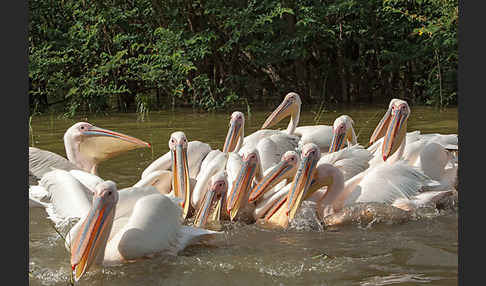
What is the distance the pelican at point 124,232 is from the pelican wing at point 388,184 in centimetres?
105

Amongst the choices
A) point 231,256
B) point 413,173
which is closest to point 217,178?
point 231,256

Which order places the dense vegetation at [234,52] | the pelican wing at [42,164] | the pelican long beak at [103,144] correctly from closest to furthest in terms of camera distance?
1. the pelican wing at [42,164]
2. the pelican long beak at [103,144]
3. the dense vegetation at [234,52]

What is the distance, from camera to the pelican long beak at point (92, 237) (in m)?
2.95

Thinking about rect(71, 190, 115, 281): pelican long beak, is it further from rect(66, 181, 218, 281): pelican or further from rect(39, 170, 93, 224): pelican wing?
rect(39, 170, 93, 224): pelican wing

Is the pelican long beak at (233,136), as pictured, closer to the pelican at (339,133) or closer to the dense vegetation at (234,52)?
the pelican at (339,133)

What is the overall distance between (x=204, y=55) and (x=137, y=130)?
328 centimetres

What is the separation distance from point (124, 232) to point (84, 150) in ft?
5.85

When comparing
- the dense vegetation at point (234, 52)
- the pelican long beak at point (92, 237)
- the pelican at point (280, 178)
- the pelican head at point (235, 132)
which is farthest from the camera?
the dense vegetation at point (234, 52)

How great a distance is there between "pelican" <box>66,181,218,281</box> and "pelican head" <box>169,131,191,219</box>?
0.51 metres

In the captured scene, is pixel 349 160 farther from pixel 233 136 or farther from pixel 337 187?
pixel 233 136

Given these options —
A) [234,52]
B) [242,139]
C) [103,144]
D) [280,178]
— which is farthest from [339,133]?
[234,52]

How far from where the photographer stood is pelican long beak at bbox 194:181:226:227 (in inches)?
154

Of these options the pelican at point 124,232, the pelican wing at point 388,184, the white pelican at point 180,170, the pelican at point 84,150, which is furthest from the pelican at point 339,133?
the pelican at point 124,232

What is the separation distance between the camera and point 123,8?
11.7 meters
